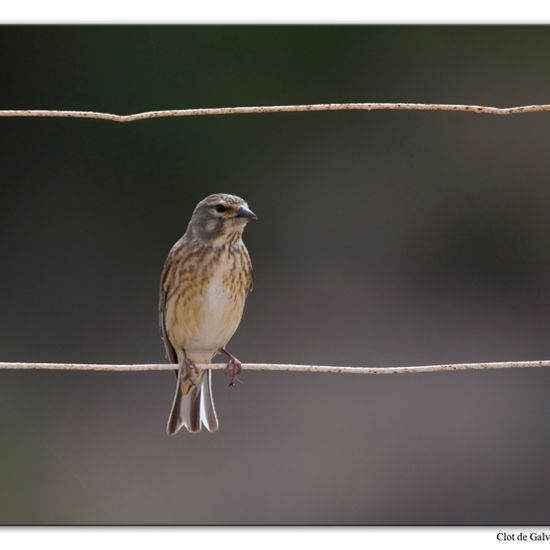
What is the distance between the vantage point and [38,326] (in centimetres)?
631

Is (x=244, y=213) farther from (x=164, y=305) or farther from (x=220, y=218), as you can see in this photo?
(x=164, y=305)

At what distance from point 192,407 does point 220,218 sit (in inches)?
25.7

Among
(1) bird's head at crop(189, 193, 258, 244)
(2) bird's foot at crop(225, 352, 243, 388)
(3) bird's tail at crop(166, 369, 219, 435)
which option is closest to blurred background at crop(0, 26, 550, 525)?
(3) bird's tail at crop(166, 369, 219, 435)

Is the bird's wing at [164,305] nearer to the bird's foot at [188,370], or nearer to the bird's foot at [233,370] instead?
the bird's foot at [188,370]

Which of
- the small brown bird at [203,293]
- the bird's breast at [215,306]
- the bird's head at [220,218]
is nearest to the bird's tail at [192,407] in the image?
the small brown bird at [203,293]

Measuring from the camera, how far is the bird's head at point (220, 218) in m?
4.25

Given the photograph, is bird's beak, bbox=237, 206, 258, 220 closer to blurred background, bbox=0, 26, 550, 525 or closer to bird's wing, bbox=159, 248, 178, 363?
bird's wing, bbox=159, 248, 178, 363

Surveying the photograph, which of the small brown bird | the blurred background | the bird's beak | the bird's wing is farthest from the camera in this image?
the blurred background

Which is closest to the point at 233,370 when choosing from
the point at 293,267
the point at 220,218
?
the point at 220,218

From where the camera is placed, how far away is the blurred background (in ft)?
17.4

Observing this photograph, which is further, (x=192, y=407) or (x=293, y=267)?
(x=293, y=267)

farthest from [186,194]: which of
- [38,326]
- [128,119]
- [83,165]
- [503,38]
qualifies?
[128,119]

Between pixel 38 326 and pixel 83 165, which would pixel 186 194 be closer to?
pixel 83 165

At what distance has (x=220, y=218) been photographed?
169 inches
